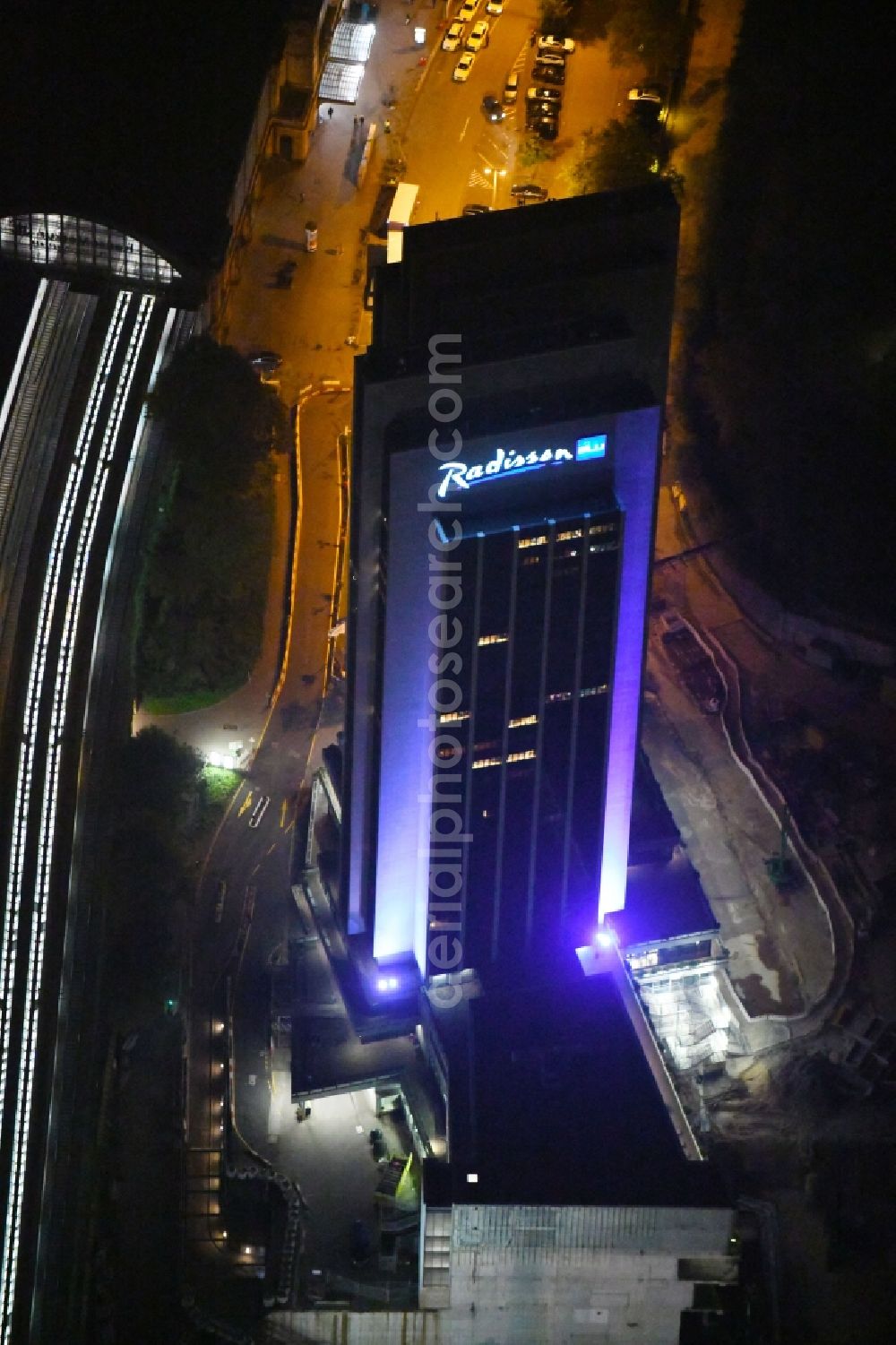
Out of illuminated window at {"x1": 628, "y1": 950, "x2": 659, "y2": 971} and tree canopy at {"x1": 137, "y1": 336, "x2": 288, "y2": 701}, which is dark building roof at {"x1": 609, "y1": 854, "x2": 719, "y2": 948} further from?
tree canopy at {"x1": 137, "y1": 336, "x2": 288, "y2": 701}

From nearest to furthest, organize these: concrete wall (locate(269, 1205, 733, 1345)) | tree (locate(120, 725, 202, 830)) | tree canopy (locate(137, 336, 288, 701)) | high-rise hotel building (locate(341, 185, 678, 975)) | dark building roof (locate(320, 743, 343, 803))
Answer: high-rise hotel building (locate(341, 185, 678, 975)) → concrete wall (locate(269, 1205, 733, 1345)) → dark building roof (locate(320, 743, 343, 803)) → tree (locate(120, 725, 202, 830)) → tree canopy (locate(137, 336, 288, 701))

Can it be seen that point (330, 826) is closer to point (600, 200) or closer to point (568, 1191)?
point (568, 1191)

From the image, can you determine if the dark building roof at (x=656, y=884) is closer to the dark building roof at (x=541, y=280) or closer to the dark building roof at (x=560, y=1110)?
the dark building roof at (x=560, y=1110)

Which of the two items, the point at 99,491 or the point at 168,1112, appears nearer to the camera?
the point at 168,1112

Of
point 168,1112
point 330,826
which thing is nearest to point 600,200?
point 330,826

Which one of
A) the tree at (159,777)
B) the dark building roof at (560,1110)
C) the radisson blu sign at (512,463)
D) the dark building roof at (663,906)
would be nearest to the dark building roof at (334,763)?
the tree at (159,777)

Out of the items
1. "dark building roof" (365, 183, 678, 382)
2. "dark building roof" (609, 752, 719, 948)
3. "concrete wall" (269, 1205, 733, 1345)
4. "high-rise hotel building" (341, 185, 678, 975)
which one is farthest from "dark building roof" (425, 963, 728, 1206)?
"dark building roof" (365, 183, 678, 382)
